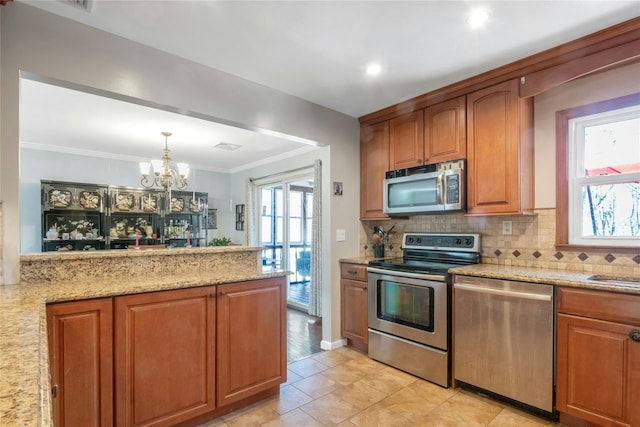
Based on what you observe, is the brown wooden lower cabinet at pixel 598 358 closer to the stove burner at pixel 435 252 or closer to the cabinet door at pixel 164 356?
the stove burner at pixel 435 252

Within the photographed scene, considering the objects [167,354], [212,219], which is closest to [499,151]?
[167,354]

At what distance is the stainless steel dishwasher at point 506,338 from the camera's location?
2053 mm

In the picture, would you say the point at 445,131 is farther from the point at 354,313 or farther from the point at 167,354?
the point at 167,354

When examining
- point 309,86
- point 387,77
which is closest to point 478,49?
point 387,77

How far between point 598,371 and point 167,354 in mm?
2478

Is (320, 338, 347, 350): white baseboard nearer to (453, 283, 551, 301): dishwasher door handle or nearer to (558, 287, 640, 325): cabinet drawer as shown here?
(453, 283, 551, 301): dishwasher door handle

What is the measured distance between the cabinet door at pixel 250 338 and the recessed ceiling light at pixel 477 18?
6.70 feet

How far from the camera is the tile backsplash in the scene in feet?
7.37

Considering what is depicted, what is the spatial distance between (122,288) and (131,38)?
1552mm

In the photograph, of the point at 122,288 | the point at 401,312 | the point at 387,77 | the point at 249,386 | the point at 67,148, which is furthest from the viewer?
the point at 67,148

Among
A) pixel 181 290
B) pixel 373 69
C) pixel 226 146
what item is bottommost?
pixel 181 290

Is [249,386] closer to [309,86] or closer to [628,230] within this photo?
[309,86]

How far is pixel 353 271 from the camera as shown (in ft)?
10.7

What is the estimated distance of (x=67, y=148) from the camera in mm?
4723
